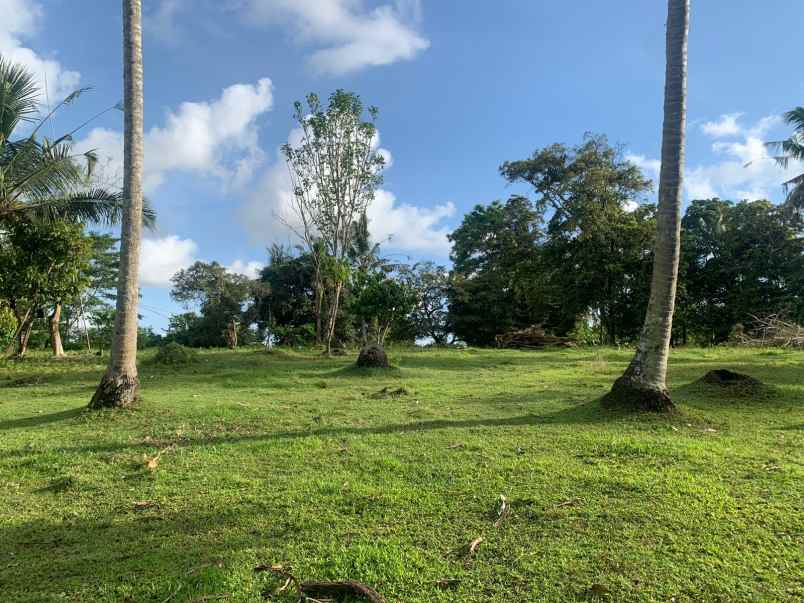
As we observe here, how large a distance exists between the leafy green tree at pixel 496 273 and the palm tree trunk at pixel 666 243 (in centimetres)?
1999

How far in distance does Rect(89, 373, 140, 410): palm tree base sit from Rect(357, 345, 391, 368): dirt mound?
6501 millimetres

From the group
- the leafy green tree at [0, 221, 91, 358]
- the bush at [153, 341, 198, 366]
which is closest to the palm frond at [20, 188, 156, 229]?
the leafy green tree at [0, 221, 91, 358]

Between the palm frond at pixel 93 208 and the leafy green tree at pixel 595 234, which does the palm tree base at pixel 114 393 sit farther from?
the leafy green tree at pixel 595 234

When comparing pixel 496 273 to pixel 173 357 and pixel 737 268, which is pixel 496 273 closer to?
pixel 737 268

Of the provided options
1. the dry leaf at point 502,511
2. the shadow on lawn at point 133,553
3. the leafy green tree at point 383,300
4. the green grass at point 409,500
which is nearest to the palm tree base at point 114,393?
the green grass at point 409,500

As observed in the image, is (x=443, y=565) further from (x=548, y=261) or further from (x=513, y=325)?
(x=513, y=325)

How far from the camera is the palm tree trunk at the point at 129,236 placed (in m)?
7.64

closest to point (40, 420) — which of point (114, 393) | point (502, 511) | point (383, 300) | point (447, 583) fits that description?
point (114, 393)

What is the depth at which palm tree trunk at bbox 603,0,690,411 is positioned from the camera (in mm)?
7012

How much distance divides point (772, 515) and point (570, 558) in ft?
5.65

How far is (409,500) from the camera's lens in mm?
4086

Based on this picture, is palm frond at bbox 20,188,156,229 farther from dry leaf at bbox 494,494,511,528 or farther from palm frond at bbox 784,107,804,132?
palm frond at bbox 784,107,804,132

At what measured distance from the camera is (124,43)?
26.0 ft

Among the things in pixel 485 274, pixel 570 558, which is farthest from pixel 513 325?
pixel 570 558
